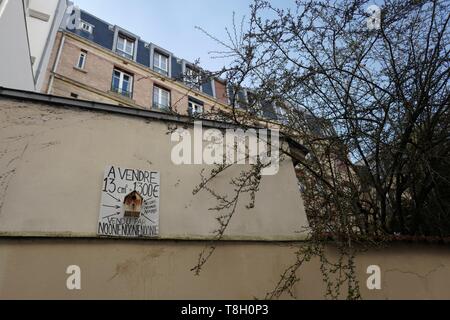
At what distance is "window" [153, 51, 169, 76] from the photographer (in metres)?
19.6

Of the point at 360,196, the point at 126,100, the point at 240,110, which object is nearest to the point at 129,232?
the point at 240,110

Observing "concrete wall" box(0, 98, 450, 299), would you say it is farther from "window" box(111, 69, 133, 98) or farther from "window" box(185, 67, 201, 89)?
"window" box(111, 69, 133, 98)

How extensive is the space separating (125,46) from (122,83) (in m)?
Result: 2.90

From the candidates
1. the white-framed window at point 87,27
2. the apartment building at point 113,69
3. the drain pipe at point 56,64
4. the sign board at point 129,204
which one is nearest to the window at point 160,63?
the apartment building at point 113,69

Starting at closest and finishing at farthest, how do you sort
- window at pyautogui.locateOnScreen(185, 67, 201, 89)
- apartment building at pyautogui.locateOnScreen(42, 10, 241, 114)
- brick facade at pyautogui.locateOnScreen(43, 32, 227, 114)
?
window at pyautogui.locateOnScreen(185, 67, 201, 89)
brick facade at pyautogui.locateOnScreen(43, 32, 227, 114)
apartment building at pyautogui.locateOnScreen(42, 10, 241, 114)

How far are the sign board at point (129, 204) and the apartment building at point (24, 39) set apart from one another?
4.37 meters

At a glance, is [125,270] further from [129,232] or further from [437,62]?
[437,62]

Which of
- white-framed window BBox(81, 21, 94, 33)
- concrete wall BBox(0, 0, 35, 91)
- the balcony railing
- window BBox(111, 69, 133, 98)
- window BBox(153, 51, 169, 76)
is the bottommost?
concrete wall BBox(0, 0, 35, 91)

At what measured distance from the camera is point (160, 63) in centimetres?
Answer: 2012

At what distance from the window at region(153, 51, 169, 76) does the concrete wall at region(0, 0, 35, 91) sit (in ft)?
33.0

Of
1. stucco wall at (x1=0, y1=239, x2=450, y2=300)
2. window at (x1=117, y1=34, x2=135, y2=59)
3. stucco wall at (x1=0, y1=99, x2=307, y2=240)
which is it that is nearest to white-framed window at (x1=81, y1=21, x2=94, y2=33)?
window at (x1=117, y1=34, x2=135, y2=59)

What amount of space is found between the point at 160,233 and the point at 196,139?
67.9 inches
